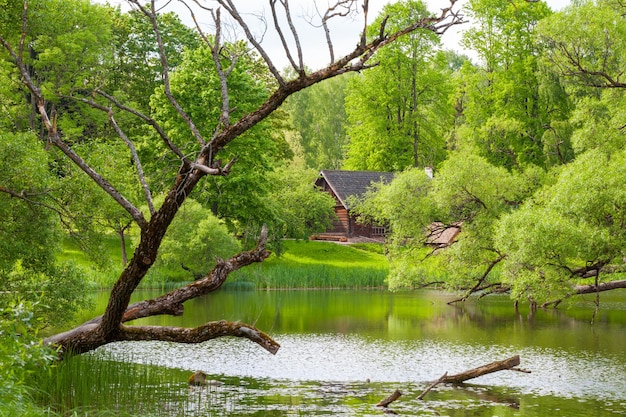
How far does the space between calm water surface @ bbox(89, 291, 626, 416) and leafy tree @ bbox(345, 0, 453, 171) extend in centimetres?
2501

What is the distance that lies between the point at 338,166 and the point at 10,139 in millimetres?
65361

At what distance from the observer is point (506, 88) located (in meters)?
47.2

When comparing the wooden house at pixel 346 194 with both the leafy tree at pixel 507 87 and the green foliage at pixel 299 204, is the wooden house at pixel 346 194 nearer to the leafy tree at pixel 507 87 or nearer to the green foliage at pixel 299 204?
the green foliage at pixel 299 204

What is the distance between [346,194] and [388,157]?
461 cm

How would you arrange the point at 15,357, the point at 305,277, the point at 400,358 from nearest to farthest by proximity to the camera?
the point at 15,357 < the point at 400,358 < the point at 305,277

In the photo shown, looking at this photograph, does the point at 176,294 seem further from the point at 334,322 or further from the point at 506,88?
the point at 506,88

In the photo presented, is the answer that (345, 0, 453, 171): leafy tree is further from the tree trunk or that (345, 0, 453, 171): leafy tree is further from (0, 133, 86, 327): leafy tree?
(0, 133, 86, 327): leafy tree

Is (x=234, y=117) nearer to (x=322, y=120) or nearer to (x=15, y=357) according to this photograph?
(x=15, y=357)

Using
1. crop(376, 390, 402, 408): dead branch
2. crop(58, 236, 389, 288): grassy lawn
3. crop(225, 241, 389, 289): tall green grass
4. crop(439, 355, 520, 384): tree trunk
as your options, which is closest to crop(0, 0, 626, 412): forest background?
crop(58, 236, 389, 288): grassy lawn

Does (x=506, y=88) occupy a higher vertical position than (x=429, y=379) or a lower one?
higher

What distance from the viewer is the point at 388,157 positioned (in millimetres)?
58062

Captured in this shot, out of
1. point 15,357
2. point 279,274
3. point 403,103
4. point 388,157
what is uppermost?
point 403,103

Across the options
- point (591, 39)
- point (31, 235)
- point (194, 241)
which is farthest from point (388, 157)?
point (31, 235)

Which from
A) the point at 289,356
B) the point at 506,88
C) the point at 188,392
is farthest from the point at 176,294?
the point at 506,88
